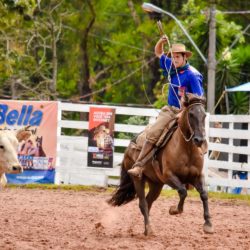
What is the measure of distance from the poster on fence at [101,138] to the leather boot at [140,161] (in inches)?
284

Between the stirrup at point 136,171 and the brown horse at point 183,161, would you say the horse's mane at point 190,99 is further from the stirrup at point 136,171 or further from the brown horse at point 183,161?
the stirrup at point 136,171

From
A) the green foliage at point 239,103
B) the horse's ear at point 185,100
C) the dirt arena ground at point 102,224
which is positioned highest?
the green foliage at point 239,103

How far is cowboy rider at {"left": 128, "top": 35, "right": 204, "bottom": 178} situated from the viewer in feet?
36.8

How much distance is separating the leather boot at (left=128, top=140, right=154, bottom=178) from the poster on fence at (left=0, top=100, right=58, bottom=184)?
7611 mm

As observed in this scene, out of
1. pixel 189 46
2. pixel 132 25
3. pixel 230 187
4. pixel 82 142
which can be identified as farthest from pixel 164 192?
pixel 132 25

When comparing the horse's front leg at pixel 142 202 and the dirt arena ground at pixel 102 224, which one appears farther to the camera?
the horse's front leg at pixel 142 202

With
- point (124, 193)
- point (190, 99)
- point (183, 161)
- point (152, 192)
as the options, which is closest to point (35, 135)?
point (124, 193)

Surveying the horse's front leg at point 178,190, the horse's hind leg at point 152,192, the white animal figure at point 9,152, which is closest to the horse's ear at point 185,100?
the horse's front leg at point 178,190

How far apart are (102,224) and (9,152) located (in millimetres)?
2374

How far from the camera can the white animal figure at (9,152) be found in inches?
421

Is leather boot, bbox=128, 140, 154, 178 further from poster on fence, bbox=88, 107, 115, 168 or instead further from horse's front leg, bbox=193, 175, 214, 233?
poster on fence, bbox=88, 107, 115, 168

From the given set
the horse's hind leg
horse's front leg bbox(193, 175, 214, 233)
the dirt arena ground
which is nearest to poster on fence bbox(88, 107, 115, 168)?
the dirt arena ground

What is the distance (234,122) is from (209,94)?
19.5ft

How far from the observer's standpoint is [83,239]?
11008 millimetres
